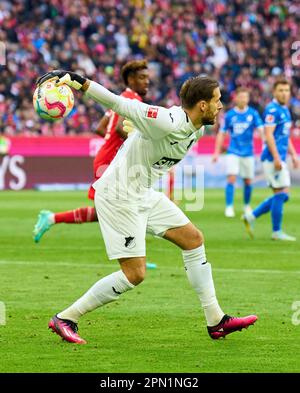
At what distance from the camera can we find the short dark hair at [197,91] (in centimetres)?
740

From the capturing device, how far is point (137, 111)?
712cm

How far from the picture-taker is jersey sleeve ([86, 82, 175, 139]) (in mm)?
7105

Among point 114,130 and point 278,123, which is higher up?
point 114,130

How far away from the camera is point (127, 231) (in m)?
7.49

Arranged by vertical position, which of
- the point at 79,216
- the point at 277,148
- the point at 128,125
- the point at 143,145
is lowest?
the point at 79,216

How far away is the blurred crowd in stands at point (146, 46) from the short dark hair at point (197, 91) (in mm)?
22529

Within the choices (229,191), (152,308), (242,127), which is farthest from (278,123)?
(152,308)

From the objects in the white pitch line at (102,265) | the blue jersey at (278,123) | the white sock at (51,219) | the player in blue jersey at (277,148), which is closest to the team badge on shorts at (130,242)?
the white pitch line at (102,265)

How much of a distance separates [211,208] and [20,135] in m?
8.11

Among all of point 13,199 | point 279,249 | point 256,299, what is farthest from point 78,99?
point 256,299

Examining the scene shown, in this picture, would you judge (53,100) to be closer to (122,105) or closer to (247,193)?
(122,105)

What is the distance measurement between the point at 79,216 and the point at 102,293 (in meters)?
5.23

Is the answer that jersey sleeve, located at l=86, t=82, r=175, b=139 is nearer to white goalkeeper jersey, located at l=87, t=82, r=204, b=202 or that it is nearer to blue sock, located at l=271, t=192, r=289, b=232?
white goalkeeper jersey, located at l=87, t=82, r=204, b=202
